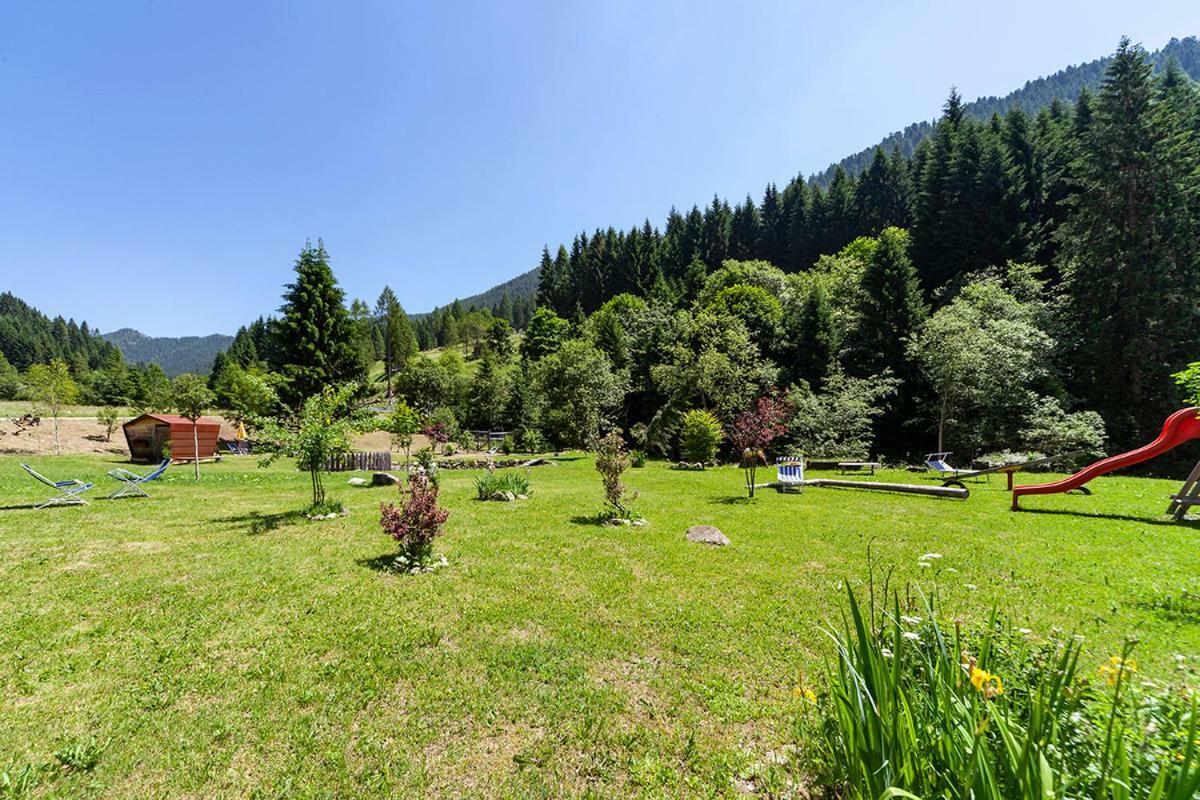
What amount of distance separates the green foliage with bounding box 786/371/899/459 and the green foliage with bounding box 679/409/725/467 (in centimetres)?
380

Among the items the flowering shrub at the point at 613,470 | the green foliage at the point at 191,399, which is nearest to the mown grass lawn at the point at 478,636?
the flowering shrub at the point at 613,470

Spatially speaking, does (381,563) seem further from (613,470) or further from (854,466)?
(854,466)

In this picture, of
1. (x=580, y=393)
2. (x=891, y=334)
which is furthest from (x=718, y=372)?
(x=891, y=334)

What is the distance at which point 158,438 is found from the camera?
87.1 ft

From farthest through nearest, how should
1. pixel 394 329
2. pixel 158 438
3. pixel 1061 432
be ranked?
pixel 394 329 < pixel 158 438 < pixel 1061 432

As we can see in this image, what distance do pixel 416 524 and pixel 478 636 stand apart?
9.56 ft

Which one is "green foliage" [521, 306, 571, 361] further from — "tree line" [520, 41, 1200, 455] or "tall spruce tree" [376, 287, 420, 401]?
"tall spruce tree" [376, 287, 420, 401]

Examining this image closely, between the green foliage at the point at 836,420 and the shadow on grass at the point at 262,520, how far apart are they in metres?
21.1

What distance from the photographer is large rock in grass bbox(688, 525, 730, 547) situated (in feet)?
30.0

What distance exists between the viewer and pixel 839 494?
14.8 meters

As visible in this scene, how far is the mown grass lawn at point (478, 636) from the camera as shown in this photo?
3.50m

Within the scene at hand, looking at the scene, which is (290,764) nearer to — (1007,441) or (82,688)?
(82,688)

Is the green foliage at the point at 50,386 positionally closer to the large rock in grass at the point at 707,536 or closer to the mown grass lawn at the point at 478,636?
the mown grass lawn at the point at 478,636

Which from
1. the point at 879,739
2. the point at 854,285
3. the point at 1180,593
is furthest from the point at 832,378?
the point at 879,739
